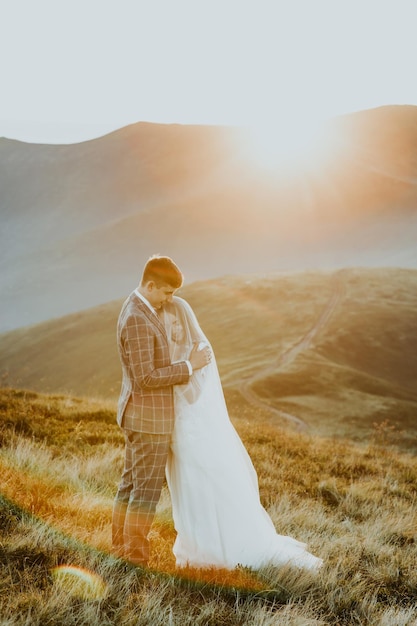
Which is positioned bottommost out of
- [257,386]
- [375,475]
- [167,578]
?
[257,386]

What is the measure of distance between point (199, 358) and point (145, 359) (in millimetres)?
529

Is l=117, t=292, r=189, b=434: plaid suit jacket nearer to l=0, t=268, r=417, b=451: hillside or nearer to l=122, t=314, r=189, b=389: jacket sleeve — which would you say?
l=122, t=314, r=189, b=389: jacket sleeve

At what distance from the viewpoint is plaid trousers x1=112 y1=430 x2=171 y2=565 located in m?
4.74

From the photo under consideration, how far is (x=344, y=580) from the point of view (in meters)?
5.05

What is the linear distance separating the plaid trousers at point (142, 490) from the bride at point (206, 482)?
0.80ft

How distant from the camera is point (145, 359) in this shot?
459 centimetres

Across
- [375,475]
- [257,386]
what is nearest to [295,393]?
[257,386]

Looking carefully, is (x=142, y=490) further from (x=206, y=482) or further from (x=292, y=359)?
(x=292, y=359)

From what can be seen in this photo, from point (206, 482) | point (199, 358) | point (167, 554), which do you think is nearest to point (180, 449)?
point (206, 482)

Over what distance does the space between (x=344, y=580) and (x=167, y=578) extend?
5.25 feet

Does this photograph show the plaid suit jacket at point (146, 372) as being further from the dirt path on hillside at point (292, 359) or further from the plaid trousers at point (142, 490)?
the dirt path on hillside at point (292, 359)

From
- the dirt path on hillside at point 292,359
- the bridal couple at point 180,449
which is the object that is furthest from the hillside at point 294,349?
the bridal couple at point 180,449

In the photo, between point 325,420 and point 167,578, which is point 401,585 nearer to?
point 167,578

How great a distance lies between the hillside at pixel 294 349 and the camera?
5400 centimetres
